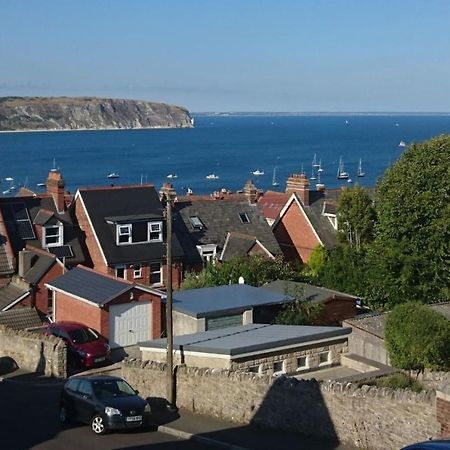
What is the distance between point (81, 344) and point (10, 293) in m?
9.75

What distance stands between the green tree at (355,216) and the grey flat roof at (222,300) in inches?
592

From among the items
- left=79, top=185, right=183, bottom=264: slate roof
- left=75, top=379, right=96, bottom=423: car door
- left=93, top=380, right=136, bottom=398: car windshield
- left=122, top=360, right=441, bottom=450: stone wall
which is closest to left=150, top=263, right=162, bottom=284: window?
left=79, top=185, right=183, bottom=264: slate roof

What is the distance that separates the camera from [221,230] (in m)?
51.8

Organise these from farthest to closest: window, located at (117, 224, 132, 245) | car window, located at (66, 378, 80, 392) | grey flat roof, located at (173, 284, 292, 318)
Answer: window, located at (117, 224, 132, 245), grey flat roof, located at (173, 284, 292, 318), car window, located at (66, 378, 80, 392)

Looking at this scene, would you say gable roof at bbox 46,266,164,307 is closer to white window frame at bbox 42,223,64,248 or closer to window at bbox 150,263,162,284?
white window frame at bbox 42,223,64,248

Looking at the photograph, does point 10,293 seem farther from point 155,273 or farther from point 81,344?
point 81,344

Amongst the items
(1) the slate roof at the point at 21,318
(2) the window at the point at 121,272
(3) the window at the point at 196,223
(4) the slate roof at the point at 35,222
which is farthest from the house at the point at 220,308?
(3) the window at the point at 196,223

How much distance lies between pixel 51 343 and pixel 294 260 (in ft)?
86.5

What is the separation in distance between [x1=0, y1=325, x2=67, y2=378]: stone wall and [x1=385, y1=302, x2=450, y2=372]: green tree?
11420mm

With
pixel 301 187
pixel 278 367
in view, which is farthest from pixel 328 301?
pixel 301 187

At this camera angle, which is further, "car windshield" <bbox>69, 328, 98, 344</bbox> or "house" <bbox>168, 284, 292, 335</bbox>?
"car windshield" <bbox>69, 328, 98, 344</bbox>

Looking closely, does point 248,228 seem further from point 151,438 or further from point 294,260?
point 151,438

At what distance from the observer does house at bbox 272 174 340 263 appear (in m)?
54.5

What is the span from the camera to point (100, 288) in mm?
36594
